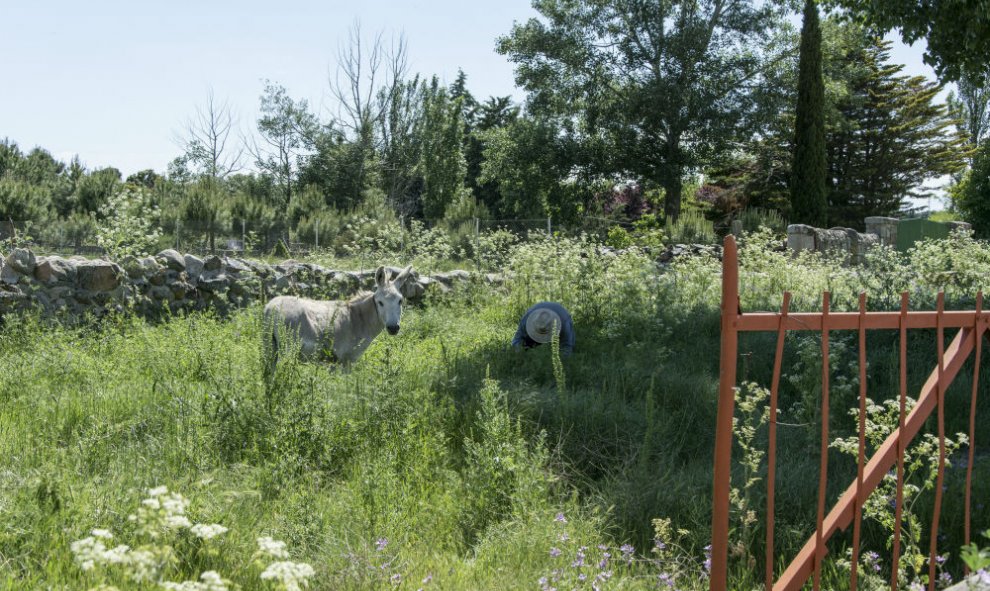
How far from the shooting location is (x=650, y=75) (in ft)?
93.3

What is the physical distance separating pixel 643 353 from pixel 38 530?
558 centimetres

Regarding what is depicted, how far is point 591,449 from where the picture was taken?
5109mm

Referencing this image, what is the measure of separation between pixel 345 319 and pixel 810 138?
71.8 ft

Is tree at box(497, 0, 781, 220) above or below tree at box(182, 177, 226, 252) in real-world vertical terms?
above

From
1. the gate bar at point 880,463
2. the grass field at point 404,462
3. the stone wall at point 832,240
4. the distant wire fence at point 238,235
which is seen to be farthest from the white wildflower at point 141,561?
the stone wall at point 832,240

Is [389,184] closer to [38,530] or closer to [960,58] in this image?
[960,58]

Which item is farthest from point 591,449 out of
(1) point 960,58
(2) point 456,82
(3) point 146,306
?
(2) point 456,82

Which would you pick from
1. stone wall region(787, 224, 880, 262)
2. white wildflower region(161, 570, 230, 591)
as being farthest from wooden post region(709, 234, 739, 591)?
stone wall region(787, 224, 880, 262)

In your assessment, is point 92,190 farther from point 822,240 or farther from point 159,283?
point 822,240

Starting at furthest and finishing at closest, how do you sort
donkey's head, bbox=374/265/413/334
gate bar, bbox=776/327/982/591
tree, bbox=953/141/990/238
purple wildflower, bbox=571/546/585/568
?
tree, bbox=953/141/990/238 → donkey's head, bbox=374/265/413/334 → purple wildflower, bbox=571/546/585/568 → gate bar, bbox=776/327/982/591

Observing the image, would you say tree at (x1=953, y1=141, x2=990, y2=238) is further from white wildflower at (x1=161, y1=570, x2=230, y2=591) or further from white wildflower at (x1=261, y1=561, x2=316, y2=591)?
white wildflower at (x1=161, y1=570, x2=230, y2=591)

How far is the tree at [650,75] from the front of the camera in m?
27.4

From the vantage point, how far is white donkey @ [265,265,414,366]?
693cm

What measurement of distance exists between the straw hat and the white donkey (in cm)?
159
